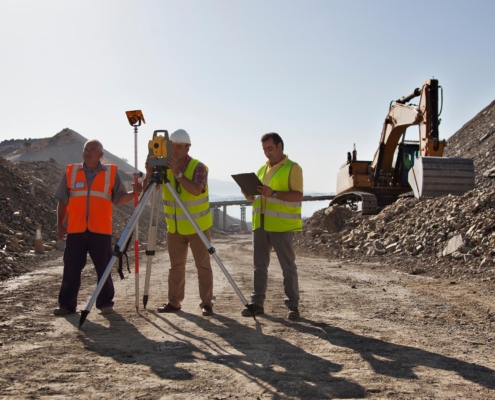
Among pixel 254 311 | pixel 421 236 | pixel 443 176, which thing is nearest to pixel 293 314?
pixel 254 311

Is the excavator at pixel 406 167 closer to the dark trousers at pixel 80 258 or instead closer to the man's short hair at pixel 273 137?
the man's short hair at pixel 273 137

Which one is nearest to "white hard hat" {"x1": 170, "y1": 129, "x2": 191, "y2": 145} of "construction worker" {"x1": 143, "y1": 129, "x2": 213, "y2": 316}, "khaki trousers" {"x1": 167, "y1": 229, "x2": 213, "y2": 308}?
"construction worker" {"x1": 143, "y1": 129, "x2": 213, "y2": 316}

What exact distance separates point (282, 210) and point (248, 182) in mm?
477

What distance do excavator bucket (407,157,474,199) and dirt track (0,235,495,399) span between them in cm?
753

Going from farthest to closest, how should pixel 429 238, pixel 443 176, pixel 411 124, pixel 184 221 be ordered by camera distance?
pixel 411 124 → pixel 443 176 → pixel 429 238 → pixel 184 221

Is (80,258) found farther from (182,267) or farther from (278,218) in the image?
(278,218)

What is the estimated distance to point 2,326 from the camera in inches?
194

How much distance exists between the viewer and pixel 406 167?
18234mm

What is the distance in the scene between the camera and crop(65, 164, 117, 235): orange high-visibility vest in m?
5.85

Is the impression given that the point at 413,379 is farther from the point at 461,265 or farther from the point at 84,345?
the point at 461,265

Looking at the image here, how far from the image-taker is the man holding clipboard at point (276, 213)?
557cm

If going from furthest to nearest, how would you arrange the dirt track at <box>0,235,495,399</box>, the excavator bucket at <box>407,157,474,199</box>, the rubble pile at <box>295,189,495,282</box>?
the excavator bucket at <box>407,157,474,199</box>
the rubble pile at <box>295,189,495,282</box>
the dirt track at <box>0,235,495,399</box>

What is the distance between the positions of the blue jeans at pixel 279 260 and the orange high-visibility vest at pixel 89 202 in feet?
5.27

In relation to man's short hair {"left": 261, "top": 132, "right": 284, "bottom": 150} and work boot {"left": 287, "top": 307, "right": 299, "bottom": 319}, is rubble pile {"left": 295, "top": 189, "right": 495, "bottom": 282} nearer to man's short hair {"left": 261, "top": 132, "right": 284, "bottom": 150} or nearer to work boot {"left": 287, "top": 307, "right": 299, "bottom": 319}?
work boot {"left": 287, "top": 307, "right": 299, "bottom": 319}
